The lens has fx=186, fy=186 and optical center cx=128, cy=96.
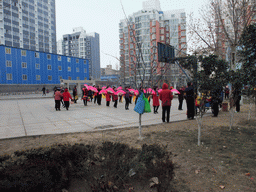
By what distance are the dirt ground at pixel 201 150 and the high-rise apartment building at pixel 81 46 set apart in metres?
110

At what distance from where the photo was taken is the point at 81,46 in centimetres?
11362

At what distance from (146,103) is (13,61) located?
157 ft

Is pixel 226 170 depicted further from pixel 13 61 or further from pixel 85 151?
pixel 13 61

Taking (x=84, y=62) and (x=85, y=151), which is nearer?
(x=85, y=151)

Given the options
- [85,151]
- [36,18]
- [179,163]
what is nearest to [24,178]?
[85,151]

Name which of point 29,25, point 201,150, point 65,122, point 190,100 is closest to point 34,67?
point 29,25

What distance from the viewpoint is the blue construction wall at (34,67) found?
141 feet

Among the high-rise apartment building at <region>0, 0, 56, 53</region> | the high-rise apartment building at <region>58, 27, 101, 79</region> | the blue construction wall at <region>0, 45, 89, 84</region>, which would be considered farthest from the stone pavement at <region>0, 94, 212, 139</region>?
the high-rise apartment building at <region>58, 27, 101, 79</region>

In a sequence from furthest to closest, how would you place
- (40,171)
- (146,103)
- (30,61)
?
(30,61)
(146,103)
(40,171)

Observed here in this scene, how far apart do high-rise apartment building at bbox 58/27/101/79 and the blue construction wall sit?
2275 inches

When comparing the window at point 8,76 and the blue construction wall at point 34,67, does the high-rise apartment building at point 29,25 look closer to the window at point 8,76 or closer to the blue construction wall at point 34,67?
the blue construction wall at point 34,67

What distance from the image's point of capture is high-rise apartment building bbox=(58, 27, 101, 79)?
114 metres

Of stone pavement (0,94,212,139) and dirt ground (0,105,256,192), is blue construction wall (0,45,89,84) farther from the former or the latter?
dirt ground (0,105,256,192)

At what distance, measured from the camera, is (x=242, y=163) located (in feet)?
13.4
